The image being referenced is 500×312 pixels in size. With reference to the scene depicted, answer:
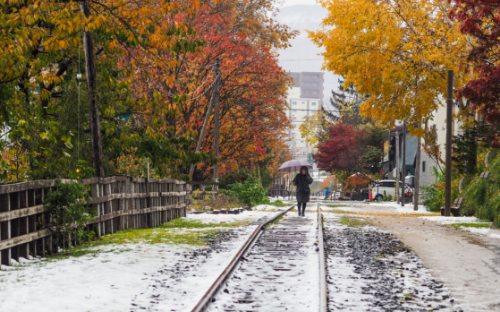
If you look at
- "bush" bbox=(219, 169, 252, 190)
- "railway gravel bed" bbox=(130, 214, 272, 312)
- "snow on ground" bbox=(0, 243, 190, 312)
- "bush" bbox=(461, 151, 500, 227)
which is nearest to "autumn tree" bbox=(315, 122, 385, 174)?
"bush" bbox=(219, 169, 252, 190)

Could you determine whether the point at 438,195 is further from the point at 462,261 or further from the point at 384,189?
the point at 384,189

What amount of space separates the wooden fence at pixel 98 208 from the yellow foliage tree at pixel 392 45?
1065 centimetres

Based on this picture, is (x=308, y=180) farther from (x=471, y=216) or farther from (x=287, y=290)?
(x=287, y=290)

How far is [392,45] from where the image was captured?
25516mm

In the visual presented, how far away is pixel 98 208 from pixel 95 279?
14.3ft

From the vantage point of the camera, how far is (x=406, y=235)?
14.8 metres

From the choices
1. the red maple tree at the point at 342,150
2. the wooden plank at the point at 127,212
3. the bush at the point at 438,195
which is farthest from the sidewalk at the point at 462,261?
the red maple tree at the point at 342,150

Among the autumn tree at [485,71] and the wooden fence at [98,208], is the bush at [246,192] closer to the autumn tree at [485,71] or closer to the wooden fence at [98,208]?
the wooden fence at [98,208]

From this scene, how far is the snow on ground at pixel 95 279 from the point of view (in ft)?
21.9

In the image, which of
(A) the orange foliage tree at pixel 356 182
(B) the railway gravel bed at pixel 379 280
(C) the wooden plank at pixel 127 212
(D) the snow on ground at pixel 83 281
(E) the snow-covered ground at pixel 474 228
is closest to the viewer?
(D) the snow on ground at pixel 83 281

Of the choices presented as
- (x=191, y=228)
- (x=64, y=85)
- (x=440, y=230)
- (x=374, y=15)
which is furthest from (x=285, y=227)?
(x=374, y=15)

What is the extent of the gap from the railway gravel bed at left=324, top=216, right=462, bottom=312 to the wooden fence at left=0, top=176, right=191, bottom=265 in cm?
472

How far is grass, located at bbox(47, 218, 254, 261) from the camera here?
34.8 feet

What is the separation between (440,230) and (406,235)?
2132 millimetres
